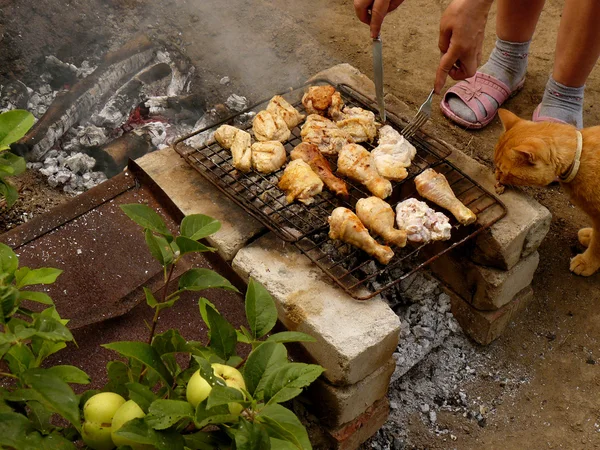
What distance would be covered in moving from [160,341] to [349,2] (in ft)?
18.1

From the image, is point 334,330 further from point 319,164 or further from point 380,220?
point 319,164

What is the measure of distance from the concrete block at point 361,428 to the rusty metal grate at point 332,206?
598mm

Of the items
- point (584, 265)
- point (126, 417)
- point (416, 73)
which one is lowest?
point (584, 265)

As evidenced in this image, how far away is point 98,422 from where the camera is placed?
154 cm

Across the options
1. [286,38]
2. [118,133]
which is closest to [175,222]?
[118,133]

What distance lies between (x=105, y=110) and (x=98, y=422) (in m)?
3.47

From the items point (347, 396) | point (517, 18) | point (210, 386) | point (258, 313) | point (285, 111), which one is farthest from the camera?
point (517, 18)

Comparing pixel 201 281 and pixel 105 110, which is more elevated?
pixel 201 281

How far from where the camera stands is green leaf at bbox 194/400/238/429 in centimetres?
137

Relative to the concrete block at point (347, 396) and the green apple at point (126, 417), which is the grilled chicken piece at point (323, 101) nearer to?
the concrete block at point (347, 396)

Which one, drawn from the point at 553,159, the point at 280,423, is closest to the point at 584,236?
the point at 553,159

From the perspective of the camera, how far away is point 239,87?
5.17 meters

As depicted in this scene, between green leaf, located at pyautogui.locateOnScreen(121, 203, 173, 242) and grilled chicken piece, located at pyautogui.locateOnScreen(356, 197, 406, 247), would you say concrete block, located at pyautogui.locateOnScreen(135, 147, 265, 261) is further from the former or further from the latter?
green leaf, located at pyautogui.locateOnScreen(121, 203, 173, 242)

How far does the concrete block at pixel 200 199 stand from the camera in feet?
10.3
